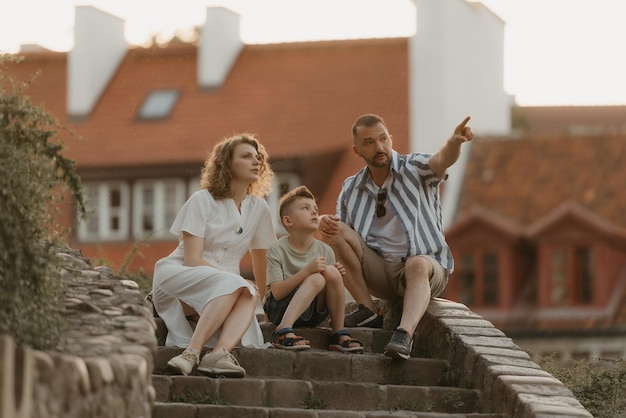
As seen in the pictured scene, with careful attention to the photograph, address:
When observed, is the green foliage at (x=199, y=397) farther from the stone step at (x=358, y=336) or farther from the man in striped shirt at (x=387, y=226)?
the man in striped shirt at (x=387, y=226)

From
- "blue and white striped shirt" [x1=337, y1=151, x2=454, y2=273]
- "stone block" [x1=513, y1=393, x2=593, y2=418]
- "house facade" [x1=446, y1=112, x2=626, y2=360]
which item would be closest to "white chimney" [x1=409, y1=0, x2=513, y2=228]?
"house facade" [x1=446, y1=112, x2=626, y2=360]

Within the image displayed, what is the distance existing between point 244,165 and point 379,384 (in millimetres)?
1623

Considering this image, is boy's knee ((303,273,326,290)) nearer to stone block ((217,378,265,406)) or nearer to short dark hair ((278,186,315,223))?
short dark hair ((278,186,315,223))

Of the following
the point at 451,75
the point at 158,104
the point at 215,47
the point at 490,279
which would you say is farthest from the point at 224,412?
the point at 215,47

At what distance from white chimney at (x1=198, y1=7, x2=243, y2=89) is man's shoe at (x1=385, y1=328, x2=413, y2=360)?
32578mm

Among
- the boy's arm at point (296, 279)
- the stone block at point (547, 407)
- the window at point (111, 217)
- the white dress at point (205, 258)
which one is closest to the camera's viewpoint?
the stone block at point (547, 407)

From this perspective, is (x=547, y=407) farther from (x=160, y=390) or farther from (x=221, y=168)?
(x=221, y=168)

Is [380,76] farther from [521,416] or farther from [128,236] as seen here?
[521,416]

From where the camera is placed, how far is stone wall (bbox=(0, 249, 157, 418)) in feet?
22.4

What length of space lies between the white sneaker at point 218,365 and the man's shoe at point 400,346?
3.32 ft

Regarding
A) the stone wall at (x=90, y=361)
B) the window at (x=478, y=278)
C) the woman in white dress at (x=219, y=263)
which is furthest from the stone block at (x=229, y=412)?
the window at (x=478, y=278)

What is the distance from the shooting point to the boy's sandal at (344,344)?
435 inches

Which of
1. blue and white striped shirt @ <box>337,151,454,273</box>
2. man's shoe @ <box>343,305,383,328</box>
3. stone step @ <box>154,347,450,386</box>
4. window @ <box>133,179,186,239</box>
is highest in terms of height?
window @ <box>133,179,186,239</box>

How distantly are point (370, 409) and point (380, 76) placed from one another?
31.4 metres
